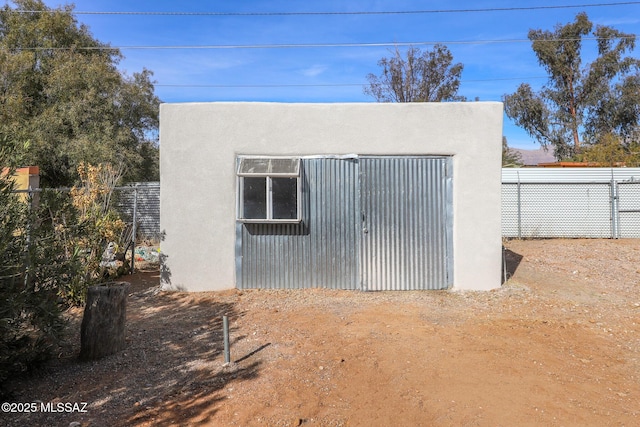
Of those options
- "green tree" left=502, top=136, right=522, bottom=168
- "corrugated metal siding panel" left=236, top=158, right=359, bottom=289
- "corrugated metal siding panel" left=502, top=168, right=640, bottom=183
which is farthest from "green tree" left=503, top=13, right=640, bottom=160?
"corrugated metal siding panel" left=236, top=158, right=359, bottom=289

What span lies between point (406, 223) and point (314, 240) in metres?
1.63

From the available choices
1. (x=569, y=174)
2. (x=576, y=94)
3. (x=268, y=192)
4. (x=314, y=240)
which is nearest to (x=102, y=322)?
(x=268, y=192)

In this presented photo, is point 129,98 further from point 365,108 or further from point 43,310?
point 43,310

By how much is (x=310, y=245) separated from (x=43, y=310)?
4141 millimetres

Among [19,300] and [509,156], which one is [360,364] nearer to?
[19,300]

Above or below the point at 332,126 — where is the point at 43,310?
below

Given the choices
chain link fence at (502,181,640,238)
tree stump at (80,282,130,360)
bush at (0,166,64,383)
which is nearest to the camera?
bush at (0,166,64,383)

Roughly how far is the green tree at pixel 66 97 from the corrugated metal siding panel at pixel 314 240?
9727 mm

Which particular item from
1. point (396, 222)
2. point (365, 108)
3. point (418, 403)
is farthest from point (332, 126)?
point (418, 403)

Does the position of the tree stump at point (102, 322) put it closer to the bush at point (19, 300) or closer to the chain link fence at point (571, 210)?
the bush at point (19, 300)

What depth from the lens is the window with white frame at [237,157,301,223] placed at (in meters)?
7.22

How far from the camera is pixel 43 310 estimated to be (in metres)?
4.17

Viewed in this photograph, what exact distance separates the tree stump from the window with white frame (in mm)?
2855

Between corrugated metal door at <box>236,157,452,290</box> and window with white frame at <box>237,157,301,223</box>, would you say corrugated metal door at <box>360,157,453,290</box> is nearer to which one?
corrugated metal door at <box>236,157,452,290</box>
